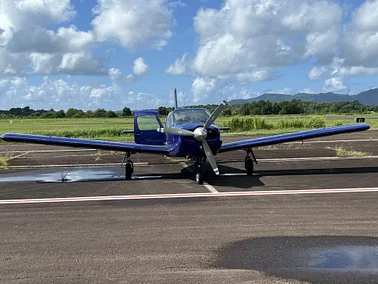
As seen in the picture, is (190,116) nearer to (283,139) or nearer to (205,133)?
(205,133)

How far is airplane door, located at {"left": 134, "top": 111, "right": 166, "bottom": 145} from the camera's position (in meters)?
15.9

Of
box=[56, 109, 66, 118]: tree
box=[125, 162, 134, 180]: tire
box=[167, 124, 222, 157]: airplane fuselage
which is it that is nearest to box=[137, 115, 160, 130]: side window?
box=[125, 162, 134, 180]: tire

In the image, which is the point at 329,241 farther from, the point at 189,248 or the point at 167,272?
the point at 167,272

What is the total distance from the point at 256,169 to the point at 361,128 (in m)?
3.58

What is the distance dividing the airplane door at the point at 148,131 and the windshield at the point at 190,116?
2.46 meters

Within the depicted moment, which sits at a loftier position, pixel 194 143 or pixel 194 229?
pixel 194 143

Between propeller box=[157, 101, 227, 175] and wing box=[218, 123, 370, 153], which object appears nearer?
propeller box=[157, 101, 227, 175]

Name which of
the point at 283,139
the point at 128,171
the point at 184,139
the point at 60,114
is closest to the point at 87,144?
the point at 128,171

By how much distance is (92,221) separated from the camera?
770cm

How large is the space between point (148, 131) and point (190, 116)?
3228 mm

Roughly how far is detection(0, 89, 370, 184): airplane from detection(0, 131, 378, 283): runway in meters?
0.82

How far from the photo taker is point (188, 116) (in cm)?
1312

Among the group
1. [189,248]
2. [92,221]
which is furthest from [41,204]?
[189,248]

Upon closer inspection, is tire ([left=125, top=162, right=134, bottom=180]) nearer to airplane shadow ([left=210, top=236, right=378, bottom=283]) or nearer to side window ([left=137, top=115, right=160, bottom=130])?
side window ([left=137, top=115, right=160, bottom=130])
